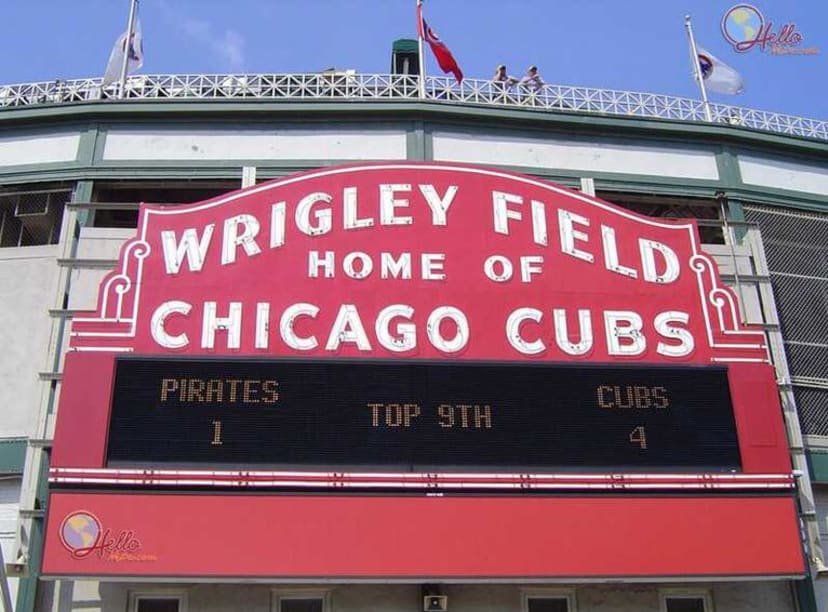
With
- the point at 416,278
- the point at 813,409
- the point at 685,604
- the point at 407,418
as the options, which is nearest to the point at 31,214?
the point at 416,278

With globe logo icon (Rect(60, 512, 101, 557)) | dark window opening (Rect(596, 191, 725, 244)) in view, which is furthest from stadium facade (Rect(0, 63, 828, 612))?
dark window opening (Rect(596, 191, 725, 244))

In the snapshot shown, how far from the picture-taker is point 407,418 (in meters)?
13.7

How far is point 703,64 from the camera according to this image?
70.1 ft

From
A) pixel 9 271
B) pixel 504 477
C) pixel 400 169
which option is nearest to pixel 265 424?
pixel 504 477

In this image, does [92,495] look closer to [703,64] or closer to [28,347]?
[28,347]

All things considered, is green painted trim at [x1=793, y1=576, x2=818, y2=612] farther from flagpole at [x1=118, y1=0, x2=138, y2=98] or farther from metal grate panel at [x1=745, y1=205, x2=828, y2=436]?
flagpole at [x1=118, y1=0, x2=138, y2=98]

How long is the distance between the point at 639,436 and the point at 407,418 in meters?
3.39

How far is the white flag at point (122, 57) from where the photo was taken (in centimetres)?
1959

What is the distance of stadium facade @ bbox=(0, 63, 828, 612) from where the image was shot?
527 inches

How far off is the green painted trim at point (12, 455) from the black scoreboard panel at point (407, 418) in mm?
3076

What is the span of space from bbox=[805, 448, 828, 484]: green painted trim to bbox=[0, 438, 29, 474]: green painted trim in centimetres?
1306

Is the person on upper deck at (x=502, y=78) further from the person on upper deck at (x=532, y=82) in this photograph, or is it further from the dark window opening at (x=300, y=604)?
the dark window opening at (x=300, y=604)

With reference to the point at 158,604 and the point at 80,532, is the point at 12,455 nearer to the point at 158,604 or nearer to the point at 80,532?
the point at 80,532

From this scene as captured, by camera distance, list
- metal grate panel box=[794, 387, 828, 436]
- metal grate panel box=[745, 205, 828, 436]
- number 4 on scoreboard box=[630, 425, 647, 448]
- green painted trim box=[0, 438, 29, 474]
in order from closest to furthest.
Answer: number 4 on scoreboard box=[630, 425, 647, 448] < green painted trim box=[0, 438, 29, 474] < metal grate panel box=[794, 387, 828, 436] < metal grate panel box=[745, 205, 828, 436]
